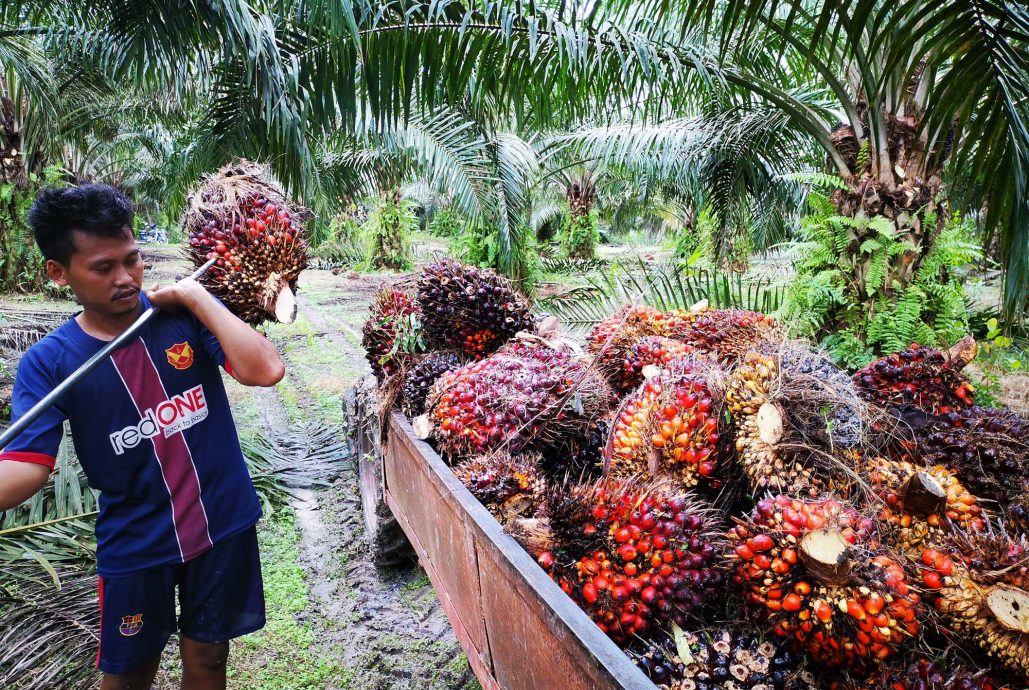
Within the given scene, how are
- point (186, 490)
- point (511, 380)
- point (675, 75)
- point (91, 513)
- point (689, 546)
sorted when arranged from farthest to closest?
1. point (675, 75)
2. point (91, 513)
3. point (511, 380)
4. point (186, 490)
5. point (689, 546)

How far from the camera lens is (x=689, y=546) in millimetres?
1412

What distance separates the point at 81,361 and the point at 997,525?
2.23m

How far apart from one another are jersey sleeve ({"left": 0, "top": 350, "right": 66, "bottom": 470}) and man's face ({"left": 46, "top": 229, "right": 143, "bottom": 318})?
0.60 feet

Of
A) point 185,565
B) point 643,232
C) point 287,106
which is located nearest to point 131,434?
point 185,565

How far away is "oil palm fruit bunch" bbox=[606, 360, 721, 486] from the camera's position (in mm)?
1644

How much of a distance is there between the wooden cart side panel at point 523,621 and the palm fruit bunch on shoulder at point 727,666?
0.18 m

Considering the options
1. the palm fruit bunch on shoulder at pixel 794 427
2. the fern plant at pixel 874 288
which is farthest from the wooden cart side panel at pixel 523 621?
the fern plant at pixel 874 288

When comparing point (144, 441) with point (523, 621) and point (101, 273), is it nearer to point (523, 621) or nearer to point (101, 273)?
point (101, 273)

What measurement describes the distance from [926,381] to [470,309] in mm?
1730

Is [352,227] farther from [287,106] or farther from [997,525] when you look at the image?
[997,525]

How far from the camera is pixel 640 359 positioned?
7.51ft

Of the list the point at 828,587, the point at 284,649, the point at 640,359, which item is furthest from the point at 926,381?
the point at 284,649

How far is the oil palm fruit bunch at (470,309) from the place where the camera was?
2.79 meters

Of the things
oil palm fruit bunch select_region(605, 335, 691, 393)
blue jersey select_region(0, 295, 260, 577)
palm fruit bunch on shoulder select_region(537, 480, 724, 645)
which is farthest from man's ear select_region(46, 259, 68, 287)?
oil palm fruit bunch select_region(605, 335, 691, 393)
